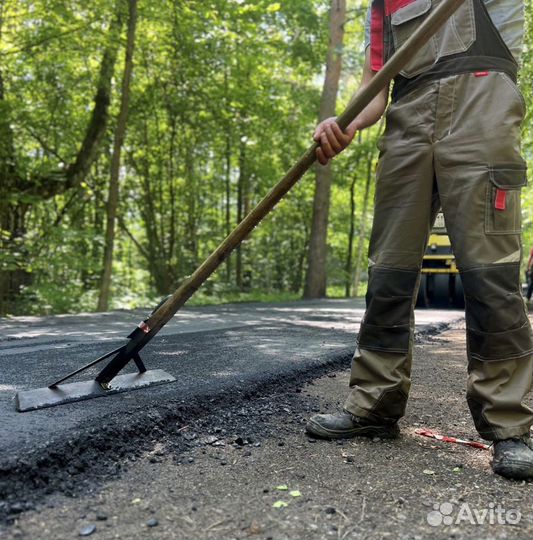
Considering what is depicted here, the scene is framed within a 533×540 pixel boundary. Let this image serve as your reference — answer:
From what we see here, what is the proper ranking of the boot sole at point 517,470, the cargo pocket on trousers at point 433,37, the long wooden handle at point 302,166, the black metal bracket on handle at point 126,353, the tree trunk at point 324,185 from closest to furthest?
the boot sole at point 517,470
the long wooden handle at point 302,166
the cargo pocket on trousers at point 433,37
the black metal bracket on handle at point 126,353
the tree trunk at point 324,185

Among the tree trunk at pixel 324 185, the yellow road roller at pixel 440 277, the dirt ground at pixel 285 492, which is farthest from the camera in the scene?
the tree trunk at pixel 324 185

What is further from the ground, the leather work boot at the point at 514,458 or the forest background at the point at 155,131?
the forest background at the point at 155,131

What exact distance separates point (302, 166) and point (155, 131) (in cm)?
1460

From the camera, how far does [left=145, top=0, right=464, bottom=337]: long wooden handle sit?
1825 mm

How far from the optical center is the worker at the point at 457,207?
6.07 ft

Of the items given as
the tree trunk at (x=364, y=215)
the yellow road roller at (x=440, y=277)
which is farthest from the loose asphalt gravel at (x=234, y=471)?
the tree trunk at (x=364, y=215)

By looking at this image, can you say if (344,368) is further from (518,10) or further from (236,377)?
(518,10)

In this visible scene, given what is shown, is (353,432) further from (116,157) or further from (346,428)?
(116,157)

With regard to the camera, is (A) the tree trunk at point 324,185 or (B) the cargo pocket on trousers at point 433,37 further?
(A) the tree trunk at point 324,185

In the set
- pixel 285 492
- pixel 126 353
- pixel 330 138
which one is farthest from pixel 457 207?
pixel 126 353

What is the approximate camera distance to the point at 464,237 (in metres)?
1.91

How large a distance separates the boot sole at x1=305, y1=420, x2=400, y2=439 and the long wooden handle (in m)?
0.76

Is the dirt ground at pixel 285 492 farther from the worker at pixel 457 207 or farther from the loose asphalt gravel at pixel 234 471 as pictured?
the worker at pixel 457 207

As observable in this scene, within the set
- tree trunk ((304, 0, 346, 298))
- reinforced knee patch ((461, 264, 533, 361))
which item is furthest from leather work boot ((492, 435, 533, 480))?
tree trunk ((304, 0, 346, 298))
